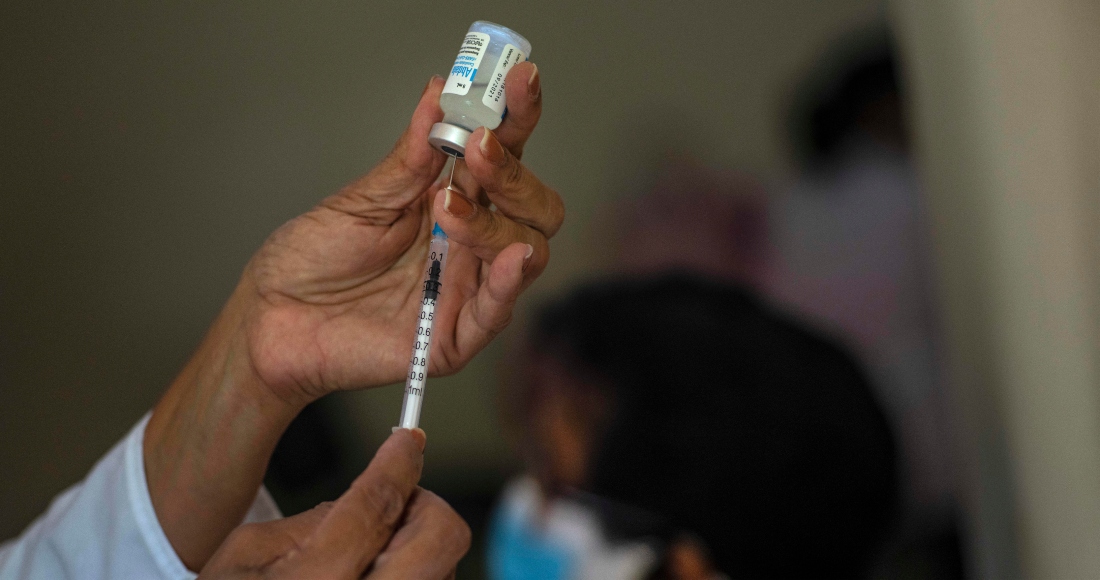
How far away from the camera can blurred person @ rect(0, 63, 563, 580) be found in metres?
0.86

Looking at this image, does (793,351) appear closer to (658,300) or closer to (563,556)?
(658,300)

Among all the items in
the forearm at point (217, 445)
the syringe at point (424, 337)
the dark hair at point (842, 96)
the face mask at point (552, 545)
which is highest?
the dark hair at point (842, 96)

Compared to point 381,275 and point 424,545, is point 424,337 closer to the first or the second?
point 381,275

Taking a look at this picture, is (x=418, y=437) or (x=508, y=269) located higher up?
(x=508, y=269)

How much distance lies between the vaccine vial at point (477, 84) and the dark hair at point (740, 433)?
79cm

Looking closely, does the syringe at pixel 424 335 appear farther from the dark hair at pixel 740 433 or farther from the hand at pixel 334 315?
the dark hair at pixel 740 433

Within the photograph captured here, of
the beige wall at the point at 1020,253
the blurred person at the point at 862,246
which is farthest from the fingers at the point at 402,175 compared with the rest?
the beige wall at the point at 1020,253

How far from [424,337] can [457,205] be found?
0.18m

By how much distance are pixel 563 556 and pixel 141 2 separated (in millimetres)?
1856

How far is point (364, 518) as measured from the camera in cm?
61

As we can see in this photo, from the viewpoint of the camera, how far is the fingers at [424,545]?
0.62 metres

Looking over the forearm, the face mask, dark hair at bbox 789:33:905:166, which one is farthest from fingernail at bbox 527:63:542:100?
the face mask

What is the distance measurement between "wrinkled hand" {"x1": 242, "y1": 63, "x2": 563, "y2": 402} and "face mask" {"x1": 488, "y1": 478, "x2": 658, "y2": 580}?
0.70 metres

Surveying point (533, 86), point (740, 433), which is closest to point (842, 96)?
point (740, 433)
